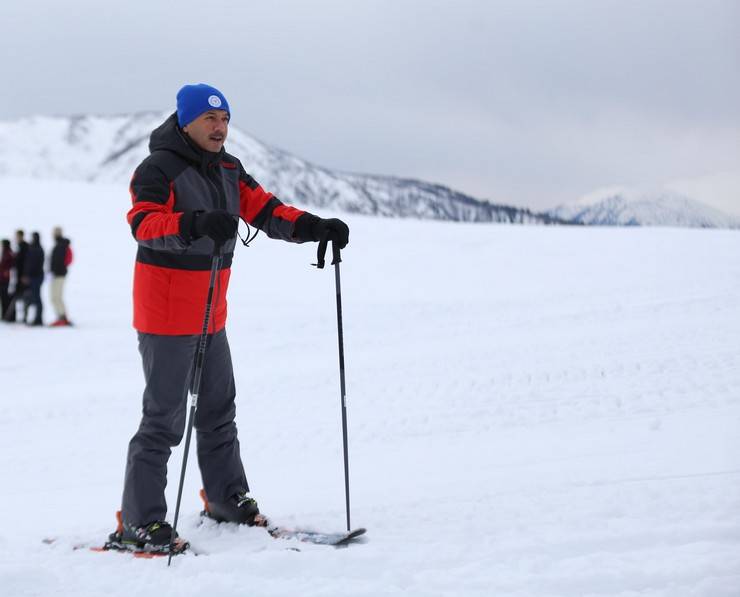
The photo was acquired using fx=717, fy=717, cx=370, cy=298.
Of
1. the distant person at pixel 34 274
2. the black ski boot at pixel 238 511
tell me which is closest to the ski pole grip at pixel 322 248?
the black ski boot at pixel 238 511

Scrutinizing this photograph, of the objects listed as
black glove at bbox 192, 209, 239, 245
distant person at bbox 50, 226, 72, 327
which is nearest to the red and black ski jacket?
black glove at bbox 192, 209, 239, 245

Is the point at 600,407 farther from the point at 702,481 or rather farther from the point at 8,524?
the point at 8,524

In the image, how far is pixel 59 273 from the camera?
474 inches

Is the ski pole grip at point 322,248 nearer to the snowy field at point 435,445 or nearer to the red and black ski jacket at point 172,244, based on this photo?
the red and black ski jacket at point 172,244

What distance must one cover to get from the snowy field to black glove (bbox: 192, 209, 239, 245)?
1.30 metres

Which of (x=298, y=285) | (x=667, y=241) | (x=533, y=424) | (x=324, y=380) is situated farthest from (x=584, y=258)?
(x=533, y=424)

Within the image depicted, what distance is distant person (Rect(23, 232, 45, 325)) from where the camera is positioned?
1166cm

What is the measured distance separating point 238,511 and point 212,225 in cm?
145

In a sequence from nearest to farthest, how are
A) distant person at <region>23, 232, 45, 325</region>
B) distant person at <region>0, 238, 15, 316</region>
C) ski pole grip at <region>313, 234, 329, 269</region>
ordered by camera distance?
1. ski pole grip at <region>313, 234, 329, 269</region>
2. distant person at <region>23, 232, 45, 325</region>
3. distant person at <region>0, 238, 15, 316</region>

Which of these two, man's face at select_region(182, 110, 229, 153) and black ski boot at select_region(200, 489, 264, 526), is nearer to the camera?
man's face at select_region(182, 110, 229, 153)

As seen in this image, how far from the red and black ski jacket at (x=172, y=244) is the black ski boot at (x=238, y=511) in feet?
2.77

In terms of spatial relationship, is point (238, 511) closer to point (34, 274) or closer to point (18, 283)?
point (34, 274)

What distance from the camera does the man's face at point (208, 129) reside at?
10.5 ft

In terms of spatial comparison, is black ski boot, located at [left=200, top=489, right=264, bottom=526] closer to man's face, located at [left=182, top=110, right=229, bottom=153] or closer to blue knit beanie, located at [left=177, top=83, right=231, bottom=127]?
man's face, located at [left=182, top=110, right=229, bottom=153]
